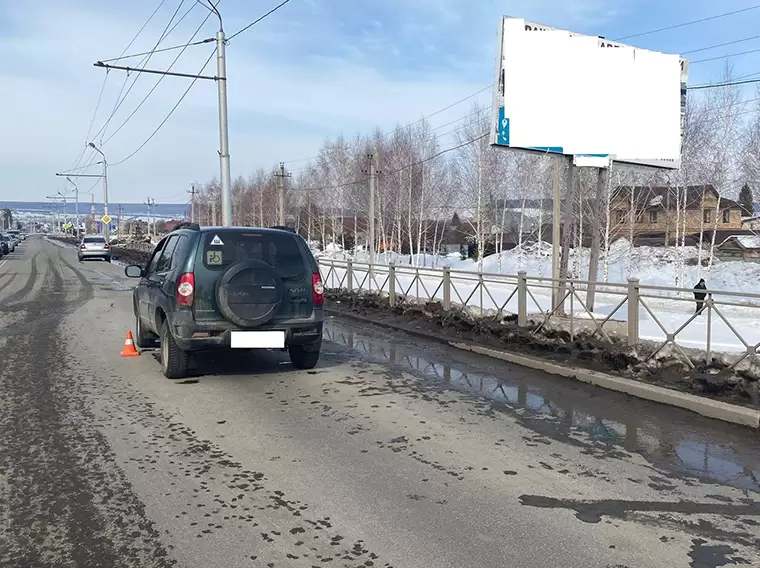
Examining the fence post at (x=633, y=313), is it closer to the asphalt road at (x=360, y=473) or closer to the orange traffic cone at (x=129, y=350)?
the asphalt road at (x=360, y=473)

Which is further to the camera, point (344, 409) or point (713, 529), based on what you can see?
point (344, 409)

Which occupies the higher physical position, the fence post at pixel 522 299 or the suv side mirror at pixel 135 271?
the suv side mirror at pixel 135 271

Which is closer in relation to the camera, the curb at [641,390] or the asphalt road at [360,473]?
the asphalt road at [360,473]

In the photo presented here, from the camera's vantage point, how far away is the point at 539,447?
4.95m

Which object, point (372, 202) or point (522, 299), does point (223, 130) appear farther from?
point (372, 202)

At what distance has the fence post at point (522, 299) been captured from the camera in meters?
9.96

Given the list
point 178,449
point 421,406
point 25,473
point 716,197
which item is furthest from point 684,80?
point 716,197

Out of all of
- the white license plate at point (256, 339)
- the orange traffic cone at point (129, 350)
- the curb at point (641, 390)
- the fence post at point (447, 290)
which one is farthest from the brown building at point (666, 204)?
the white license plate at point (256, 339)

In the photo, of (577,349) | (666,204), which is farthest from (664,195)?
(577,349)

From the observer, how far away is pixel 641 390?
260 inches

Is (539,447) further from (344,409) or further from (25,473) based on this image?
(25,473)

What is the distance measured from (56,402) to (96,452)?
5.79ft

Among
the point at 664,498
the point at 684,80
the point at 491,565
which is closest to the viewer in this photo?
the point at 491,565

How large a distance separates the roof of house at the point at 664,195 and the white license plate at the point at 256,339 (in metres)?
26.5
